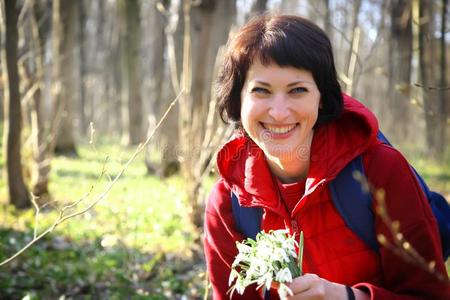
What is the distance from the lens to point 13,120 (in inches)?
193

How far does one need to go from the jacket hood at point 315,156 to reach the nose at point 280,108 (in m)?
0.18

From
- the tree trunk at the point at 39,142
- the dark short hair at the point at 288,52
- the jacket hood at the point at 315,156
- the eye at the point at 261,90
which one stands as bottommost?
the tree trunk at the point at 39,142

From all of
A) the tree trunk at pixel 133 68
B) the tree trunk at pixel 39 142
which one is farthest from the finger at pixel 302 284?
the tree trunk at pixel 133 68

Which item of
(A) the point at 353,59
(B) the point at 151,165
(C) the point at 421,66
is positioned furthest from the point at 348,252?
(C) the point at 421,66

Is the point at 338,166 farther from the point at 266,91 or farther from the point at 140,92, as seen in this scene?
the point at 140,92

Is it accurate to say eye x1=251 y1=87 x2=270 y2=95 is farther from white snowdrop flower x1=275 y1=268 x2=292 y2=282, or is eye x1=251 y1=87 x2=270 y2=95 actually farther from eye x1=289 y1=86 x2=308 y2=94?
white snowdrop flower x1=275 y1=268 x2=292 y2=282

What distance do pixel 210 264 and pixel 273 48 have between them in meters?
0.92

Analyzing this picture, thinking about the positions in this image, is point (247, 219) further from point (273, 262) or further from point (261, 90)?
point (261, 90)

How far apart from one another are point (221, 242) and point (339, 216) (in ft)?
1.65

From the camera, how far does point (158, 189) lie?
7.78 metres

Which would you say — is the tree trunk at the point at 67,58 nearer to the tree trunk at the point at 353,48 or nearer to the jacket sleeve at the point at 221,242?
the tree trunk at the point at 353,48

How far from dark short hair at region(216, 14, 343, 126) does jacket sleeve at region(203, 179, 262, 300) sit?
1.47 feet

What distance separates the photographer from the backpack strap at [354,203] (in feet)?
5.83

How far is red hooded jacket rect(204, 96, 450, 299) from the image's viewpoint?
5.70ft
